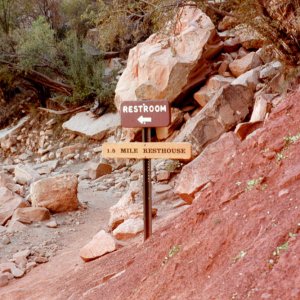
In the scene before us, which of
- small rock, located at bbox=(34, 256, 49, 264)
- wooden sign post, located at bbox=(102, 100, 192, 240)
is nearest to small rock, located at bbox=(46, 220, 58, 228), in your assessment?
small rock, located at bbox=(34, 256, 49, 264)

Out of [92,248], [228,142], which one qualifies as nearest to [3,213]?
[92,248]

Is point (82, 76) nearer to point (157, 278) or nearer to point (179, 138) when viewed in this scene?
point (179, 138)

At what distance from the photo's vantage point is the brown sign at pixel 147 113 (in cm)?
480

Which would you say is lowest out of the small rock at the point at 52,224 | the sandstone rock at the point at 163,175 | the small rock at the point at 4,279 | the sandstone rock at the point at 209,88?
the small rock at the point at 52,224

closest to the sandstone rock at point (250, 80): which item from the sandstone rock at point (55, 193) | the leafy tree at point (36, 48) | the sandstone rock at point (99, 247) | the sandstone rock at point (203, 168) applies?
the sandstone rock at point (55, 193)

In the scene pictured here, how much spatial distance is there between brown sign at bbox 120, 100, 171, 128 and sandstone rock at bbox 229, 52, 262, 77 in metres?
7.25

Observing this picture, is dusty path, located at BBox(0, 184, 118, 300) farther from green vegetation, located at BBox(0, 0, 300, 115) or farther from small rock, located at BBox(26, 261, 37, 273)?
green vegetation, located at BBox(0, 0, 300, 115)

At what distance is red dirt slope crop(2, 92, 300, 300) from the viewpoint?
2.53 m

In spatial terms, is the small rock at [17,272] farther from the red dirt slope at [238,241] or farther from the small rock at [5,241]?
the red dirt slope at [238,241]

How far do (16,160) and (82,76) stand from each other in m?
3.37

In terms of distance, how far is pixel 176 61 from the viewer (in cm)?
1131

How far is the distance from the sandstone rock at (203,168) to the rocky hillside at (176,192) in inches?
0.6

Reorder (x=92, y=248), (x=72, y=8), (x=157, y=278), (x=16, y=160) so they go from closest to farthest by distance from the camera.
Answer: (x=157, y=278) → (x=92, y=248) → (x=16, y=160) → (x=72, y=8)

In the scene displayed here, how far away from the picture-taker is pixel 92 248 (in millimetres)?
5957
